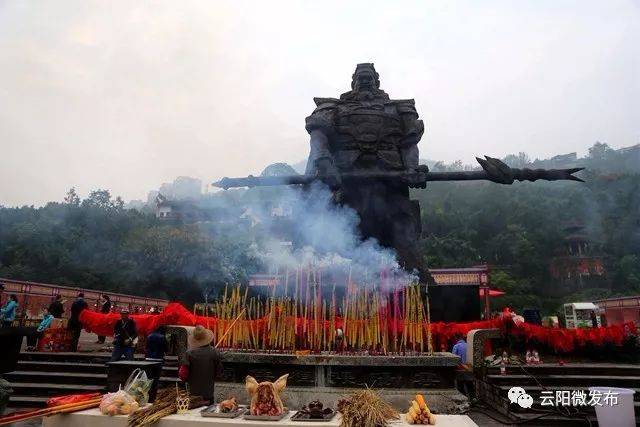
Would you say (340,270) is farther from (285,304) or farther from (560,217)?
(560,217)

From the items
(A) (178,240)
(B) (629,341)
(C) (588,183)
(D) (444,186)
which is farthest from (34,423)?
(D) (444,186)

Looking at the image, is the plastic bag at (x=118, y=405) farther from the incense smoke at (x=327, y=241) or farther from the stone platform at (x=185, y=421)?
the incense smoke at (x=327, y=241)

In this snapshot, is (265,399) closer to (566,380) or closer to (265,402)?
(265,402)

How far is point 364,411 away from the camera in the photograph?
353cm

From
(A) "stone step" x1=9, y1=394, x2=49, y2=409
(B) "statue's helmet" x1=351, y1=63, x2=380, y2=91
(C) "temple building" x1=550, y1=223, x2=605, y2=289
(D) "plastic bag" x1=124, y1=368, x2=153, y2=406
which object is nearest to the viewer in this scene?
(D) "plastic bag" x1=124, y1=368, x2=153, y2=406

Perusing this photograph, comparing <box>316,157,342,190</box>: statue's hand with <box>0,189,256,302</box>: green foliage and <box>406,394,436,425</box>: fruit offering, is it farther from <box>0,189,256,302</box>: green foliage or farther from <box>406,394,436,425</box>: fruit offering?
<box>0,189,256,302</box>: green foliage

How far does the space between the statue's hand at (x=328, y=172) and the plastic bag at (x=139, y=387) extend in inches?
245

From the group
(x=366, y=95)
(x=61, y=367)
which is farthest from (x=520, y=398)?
(x=61, y=367)

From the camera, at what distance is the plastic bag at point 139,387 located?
4.27 meters

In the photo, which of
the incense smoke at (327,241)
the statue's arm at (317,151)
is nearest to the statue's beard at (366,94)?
the statue's arm at (317,151)

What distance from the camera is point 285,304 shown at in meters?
6.43

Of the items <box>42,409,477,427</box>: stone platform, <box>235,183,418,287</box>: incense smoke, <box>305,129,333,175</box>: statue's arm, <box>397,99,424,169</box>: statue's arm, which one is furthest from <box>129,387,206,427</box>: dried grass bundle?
<box>397,99,424,169</box>: statue's arm

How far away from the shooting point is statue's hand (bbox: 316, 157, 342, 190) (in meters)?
9.88

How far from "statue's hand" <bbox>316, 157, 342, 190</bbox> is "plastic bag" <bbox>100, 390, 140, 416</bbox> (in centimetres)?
661
